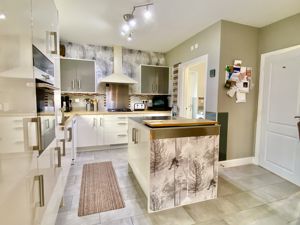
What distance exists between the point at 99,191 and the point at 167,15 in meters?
2.86

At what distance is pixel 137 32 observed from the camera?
3367 millimetres

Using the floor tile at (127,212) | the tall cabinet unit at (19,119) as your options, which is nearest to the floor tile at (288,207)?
the floor tile at (127,212)

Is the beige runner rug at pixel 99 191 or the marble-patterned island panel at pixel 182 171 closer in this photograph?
the marble-patterned island panel at pixel 182 171

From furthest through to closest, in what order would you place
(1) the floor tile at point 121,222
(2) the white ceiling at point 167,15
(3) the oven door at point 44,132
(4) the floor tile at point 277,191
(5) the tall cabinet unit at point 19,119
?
(2) the white ceiling at point 167,15, (4) the floor tile at point 277,191, (1) the floor tile at point 121,222, (3) the oven door at point 44,132, (5) the tall cabinet unit at point 19,119

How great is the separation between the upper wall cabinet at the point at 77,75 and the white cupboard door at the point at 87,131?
2.41 ft

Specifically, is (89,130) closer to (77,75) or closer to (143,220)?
(77,75)

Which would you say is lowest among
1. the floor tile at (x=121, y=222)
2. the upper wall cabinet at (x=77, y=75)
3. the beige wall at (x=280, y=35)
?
the floor tile at (x=121, y=222)

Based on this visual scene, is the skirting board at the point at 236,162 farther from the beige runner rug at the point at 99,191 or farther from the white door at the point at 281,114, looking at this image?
the beige runner rug at the point at 99,191

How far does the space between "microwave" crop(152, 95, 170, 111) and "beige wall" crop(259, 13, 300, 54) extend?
101 inches

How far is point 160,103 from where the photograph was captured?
4.82m

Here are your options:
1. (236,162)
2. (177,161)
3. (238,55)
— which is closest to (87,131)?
(177,161)

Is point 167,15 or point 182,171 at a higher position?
point 167,15

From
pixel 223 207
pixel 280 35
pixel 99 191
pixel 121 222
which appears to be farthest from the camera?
pixel 280 35

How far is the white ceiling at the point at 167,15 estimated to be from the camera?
7.66 feet
